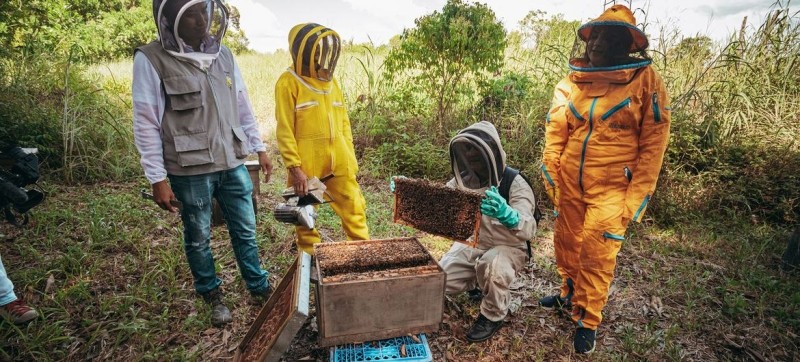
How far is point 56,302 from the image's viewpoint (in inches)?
112

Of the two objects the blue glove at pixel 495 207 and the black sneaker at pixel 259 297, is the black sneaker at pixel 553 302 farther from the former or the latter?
the black sneaker at pixel 259 297

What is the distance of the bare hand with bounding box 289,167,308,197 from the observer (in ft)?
9.69

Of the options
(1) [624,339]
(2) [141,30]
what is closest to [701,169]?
(1) [624,339]

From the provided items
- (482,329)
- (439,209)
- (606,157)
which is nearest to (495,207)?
(439,209)

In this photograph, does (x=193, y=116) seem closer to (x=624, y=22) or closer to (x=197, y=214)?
(x=197, y=214)

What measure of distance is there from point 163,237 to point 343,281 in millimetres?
2948

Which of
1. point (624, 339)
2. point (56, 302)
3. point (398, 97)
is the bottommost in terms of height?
point (624, 339)

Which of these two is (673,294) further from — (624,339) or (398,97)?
(398,97)

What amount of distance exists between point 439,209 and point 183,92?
187 centimetres

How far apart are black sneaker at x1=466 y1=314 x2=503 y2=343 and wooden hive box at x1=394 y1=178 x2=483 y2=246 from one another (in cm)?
75

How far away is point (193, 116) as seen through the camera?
2.43m

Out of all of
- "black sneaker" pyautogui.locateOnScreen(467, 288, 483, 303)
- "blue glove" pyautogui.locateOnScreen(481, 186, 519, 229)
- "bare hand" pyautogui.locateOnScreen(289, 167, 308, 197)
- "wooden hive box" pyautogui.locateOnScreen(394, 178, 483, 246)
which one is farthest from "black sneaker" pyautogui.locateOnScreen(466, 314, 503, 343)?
"bare hand" pyautogui.locateOnScreen(289, 167, 308, 197)

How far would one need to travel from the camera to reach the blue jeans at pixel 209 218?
99.3 inches

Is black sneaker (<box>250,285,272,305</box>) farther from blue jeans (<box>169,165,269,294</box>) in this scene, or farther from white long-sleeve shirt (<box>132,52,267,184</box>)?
white long-sleeve shirt (<box>132,52,267,184</box>)
